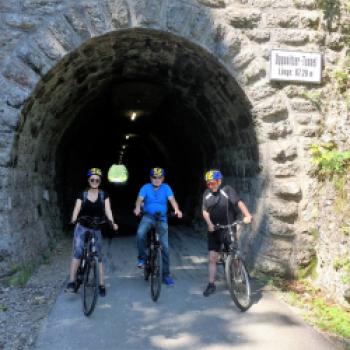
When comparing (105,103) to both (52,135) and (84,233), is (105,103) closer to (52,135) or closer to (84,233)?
(52,135)

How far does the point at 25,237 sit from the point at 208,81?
14.0 ft

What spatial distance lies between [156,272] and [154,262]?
0.26 meters

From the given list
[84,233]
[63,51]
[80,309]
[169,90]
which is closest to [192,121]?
[169,90]

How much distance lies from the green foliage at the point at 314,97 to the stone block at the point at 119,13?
3.08 metres

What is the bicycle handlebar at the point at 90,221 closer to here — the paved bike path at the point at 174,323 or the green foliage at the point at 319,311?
the paved bike path at the point at 174,323

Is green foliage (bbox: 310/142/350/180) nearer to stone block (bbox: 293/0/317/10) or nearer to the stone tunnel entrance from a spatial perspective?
the stone tunnel entrance

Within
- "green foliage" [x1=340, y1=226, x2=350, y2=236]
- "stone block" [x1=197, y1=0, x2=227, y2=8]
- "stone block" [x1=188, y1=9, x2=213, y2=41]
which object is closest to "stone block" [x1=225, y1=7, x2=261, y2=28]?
"stone block" [x1=197, y1=0, x2=227, y2=8]

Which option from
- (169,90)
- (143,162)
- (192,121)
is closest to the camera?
(169,90)

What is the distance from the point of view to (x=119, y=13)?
6719 millimetres

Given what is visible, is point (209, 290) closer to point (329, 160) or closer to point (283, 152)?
point (283, 152)

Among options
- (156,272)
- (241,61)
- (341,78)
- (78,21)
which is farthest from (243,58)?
(156,272)

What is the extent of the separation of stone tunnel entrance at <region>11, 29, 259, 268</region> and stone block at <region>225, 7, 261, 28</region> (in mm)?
656

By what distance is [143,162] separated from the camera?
2773 cm

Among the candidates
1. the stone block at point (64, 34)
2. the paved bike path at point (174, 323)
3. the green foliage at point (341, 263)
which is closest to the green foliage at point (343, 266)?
the green foliage at point (341, 263)
